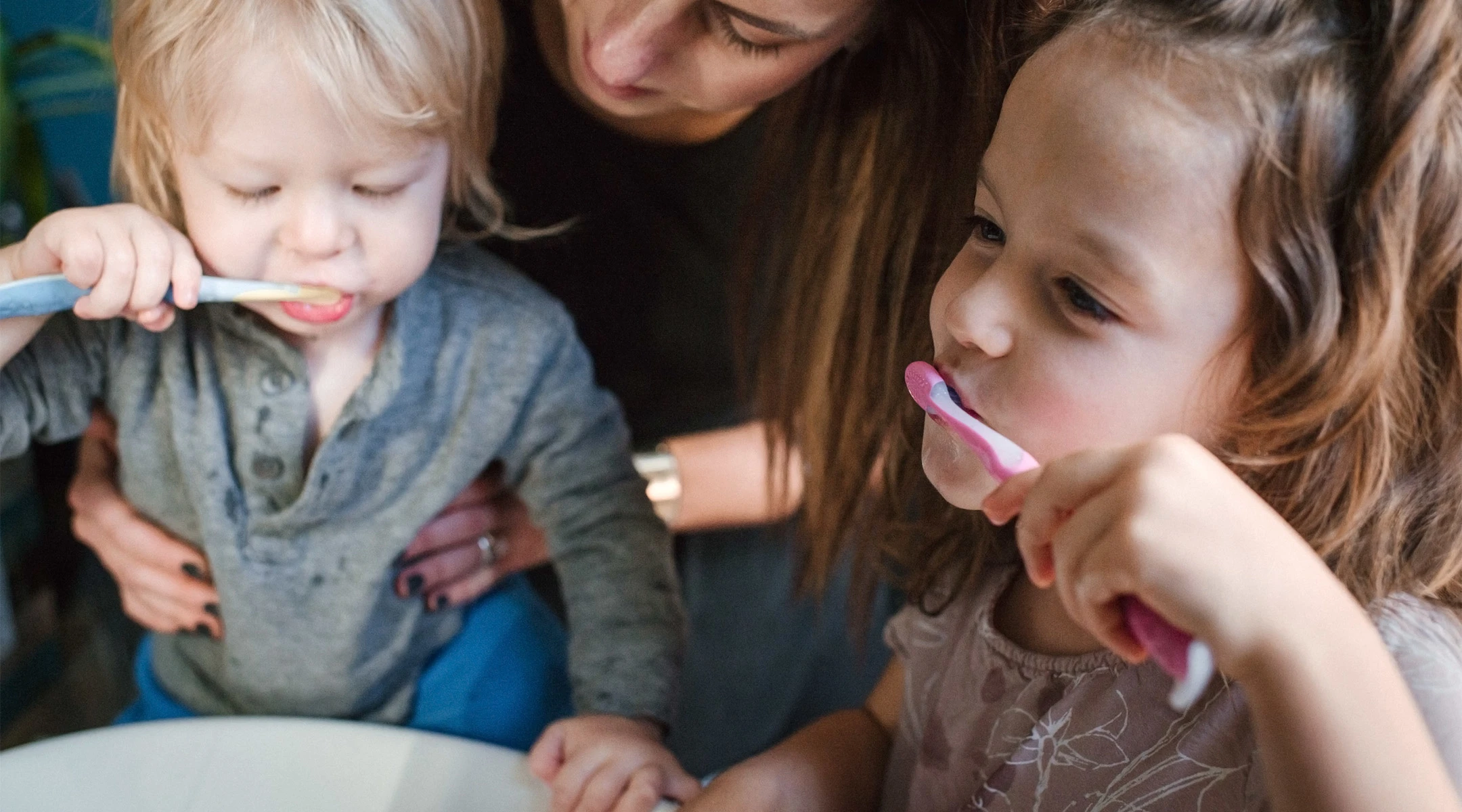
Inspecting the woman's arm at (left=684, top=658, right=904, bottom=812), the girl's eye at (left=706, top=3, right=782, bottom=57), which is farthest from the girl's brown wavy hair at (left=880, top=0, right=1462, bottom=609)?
the woman's arm at (left=684, top=658, right=904, bottom=812)

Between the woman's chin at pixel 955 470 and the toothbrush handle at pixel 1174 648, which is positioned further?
the woman's chin at pixel 955 470

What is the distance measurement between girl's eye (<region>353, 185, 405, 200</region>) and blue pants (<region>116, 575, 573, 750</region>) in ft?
1.17

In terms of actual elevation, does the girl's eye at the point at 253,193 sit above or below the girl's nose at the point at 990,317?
above

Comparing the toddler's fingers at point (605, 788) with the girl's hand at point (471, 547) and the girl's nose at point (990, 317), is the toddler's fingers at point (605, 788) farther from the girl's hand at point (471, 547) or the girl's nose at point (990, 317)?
the girl's nose at point (990, 317)

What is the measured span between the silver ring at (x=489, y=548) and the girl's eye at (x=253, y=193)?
1.05 ft

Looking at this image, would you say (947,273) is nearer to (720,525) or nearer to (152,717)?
(720,525)

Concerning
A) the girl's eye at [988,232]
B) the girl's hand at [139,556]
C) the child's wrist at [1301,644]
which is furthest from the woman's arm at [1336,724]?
the girl's hand at [139,556]

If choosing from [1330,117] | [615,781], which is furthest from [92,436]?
[1330,117]

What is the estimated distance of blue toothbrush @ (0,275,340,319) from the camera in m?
0.62

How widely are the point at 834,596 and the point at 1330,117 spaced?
2.43ft

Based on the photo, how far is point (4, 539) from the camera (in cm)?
97

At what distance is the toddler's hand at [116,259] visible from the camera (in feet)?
2.07

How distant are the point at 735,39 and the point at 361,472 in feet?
1.25

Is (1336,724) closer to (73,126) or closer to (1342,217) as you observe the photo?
(1342,217)
